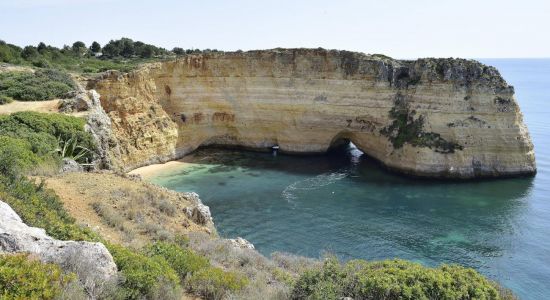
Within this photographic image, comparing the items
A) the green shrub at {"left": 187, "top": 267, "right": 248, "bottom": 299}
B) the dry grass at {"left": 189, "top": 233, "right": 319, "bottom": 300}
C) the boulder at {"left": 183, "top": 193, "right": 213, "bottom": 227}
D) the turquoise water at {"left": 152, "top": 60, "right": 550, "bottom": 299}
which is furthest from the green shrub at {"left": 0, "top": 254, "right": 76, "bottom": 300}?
the turquoise water at {"left": 152, "top": 60, "right": 550, "bottom": 299}

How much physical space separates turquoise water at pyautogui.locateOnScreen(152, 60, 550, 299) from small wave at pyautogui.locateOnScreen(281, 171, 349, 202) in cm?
7

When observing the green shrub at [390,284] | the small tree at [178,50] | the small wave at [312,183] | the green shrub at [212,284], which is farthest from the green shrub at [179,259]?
the small tree at [178,50]

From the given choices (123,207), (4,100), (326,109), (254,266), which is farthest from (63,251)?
(326,109)

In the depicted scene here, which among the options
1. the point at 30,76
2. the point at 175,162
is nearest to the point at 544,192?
the point at 175,162

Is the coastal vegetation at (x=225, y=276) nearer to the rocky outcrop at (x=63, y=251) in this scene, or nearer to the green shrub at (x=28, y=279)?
the rocky outcrop at (x=63, y=251)

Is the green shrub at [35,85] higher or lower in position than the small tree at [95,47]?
lower

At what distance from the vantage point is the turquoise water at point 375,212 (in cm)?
2108

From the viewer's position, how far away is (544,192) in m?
30.6

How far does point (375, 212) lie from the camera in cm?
2669

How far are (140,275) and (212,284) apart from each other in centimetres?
202

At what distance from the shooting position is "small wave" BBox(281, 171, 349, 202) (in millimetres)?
30141

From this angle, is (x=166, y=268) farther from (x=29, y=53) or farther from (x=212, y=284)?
(x=29, y=53)

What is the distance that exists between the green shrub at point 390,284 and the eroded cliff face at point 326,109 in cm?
2528

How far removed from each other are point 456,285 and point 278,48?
31888mm
